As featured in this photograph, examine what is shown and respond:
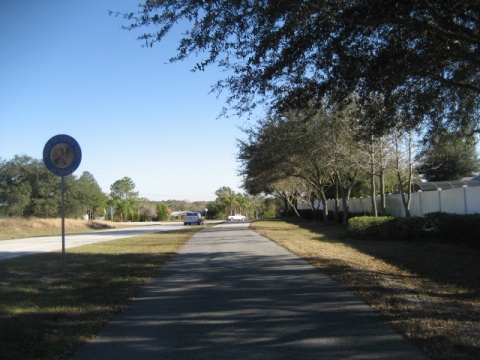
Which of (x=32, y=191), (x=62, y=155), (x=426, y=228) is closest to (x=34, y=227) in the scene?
(x=32, y=191)

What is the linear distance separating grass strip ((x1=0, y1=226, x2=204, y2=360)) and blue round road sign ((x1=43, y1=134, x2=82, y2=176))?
2.47 meters

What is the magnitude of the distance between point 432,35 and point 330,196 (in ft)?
137

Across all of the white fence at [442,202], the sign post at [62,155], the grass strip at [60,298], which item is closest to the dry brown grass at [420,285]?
the white fence at [442,202]

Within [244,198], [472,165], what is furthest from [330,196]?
[244,198]

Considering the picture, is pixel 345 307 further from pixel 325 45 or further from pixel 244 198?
pixel 244 198

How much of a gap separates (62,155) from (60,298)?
11.6 feet

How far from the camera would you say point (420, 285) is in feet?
28.3

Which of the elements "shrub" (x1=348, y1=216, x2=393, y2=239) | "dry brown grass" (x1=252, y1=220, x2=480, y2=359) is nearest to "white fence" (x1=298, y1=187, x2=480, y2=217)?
"shrub" (x1=348, y1=216, x2=393, y2=239)

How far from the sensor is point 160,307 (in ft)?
23.9

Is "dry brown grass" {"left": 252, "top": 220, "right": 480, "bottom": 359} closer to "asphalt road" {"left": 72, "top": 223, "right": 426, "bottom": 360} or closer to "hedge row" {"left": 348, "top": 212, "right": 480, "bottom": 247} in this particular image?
"asphalt road" {"left": 72, "top": 223, "right": 426, "bottom": 360}

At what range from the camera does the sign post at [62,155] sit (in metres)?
10.1

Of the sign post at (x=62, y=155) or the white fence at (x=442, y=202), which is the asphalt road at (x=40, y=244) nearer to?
the sign post at (x=62, y=155)

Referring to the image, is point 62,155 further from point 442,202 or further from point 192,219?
point 192,219

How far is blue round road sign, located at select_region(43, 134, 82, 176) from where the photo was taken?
1007 cm
